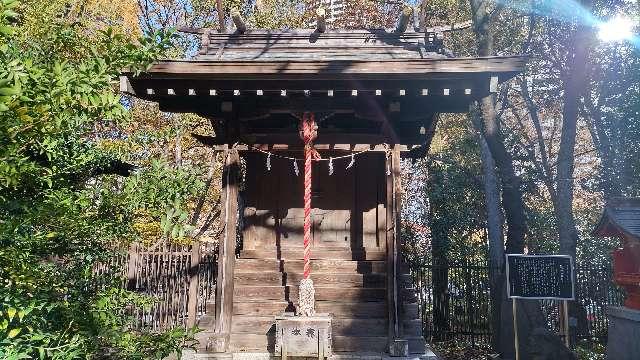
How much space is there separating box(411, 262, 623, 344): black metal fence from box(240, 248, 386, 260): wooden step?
460 cm

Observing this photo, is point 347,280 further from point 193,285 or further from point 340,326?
point 193,285

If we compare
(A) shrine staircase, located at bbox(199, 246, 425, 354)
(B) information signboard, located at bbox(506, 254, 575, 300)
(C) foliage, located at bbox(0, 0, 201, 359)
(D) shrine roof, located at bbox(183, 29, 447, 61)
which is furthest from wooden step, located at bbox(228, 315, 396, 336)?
(D) shrine roof, located at bbox(183, 29, 447, 61)

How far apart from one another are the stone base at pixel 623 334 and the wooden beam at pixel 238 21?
9063 millimetres

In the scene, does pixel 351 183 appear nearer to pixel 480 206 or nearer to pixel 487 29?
pixel 487 29

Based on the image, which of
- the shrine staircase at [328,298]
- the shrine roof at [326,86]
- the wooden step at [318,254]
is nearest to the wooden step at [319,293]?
the shrine staircase at [328,298]

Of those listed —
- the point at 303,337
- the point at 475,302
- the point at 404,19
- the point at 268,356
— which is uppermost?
the point at 404,19

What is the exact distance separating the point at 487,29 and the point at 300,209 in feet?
22.0

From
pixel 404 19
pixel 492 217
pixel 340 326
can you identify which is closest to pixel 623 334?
pixel 340 326

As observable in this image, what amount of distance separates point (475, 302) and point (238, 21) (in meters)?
9.58

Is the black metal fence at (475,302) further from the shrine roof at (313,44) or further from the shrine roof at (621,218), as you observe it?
the shrine roof at (313,44)

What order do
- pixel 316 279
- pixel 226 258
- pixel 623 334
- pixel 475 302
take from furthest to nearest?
pixel 475 302
pixel 623 334
pixel 316 279
pixel 226 258

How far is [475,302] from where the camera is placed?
1249 cm

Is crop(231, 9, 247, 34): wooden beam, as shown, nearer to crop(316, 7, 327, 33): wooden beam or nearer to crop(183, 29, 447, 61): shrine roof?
crop(183, 29, 447, 61): shrine roof

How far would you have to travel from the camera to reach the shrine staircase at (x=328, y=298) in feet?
23.5
